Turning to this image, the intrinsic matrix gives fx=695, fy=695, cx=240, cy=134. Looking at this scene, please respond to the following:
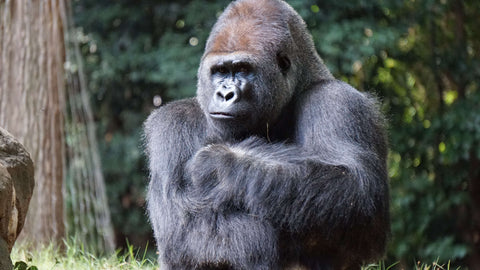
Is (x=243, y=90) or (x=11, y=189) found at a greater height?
(x=243, y=90)

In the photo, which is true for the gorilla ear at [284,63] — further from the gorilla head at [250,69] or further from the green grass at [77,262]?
the green grass at [77,262]

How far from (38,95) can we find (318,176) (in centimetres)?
325

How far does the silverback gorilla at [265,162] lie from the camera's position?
3.57 meters

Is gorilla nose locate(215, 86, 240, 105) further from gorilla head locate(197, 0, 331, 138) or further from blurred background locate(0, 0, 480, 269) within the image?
blurred background locate(0, 0, 480, 269)

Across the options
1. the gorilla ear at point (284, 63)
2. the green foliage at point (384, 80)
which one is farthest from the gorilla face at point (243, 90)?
the green foliage at point (384, 80)

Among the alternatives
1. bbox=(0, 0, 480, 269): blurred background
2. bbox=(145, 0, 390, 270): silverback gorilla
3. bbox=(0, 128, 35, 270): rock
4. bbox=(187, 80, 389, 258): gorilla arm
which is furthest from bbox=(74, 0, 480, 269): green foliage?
bbox=(0, 128, 35, 270): rock

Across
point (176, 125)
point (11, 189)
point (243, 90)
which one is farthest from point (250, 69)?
point (11, 189)

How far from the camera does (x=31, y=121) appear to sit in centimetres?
592

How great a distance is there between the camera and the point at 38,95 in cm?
596

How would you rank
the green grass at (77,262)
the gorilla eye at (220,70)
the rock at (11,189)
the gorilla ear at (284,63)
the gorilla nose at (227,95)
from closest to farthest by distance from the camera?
the rock at (11,189), the gorilla nose at (227,95), the gorilla eye at (220,70), the gorilla ear at (284,63), the green grass at (77,262)

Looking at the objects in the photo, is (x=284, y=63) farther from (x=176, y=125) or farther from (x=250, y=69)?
(x=176, y=125)

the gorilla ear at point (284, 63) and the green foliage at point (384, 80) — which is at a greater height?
the gorilla ear at point (284, 63)

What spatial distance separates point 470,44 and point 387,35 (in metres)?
2.07

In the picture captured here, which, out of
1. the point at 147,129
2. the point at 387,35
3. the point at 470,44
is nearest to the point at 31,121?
the point at 147,129
